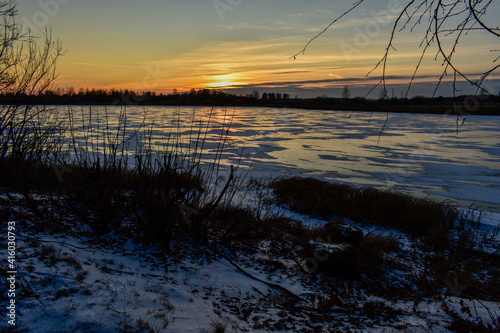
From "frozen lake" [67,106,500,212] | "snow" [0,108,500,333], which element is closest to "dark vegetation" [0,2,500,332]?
"snow" [0,108,500,333]

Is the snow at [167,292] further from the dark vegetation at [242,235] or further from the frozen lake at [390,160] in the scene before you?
the frozen lake at [390,160]

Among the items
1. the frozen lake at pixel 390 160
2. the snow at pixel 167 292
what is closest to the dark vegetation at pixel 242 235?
the snow at pixel 167 292

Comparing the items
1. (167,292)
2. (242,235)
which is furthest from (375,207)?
(167,292)

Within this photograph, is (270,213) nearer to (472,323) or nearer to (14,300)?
(472,323)

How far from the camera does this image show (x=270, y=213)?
24.5ft

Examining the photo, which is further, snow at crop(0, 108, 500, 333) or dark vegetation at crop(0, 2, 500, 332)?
dark vegetation at crop(0, 2, 500, 332)

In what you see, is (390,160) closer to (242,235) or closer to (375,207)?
(375,207)

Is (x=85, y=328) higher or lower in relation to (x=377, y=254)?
higher

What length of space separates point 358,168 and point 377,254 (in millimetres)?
8496

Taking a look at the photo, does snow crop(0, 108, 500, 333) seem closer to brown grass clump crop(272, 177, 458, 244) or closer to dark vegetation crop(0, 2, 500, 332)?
dark vegetation crop(0, 2, 500, 332)

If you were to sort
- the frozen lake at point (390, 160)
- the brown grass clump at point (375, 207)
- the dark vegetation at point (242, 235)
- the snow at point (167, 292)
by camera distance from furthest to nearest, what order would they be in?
the frozen lake at point (390, 160) < the brown grass clump at point (375, 207) < the dark vegetation at point (242, 235) < the snow at point (167, 292)

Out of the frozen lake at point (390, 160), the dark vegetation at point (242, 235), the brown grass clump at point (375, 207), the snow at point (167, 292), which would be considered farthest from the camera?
the frozen lake at point (390, 160)

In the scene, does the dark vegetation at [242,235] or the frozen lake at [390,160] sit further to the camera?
the frozen lake at [390,160]

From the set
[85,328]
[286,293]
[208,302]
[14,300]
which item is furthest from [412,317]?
[14,300]
